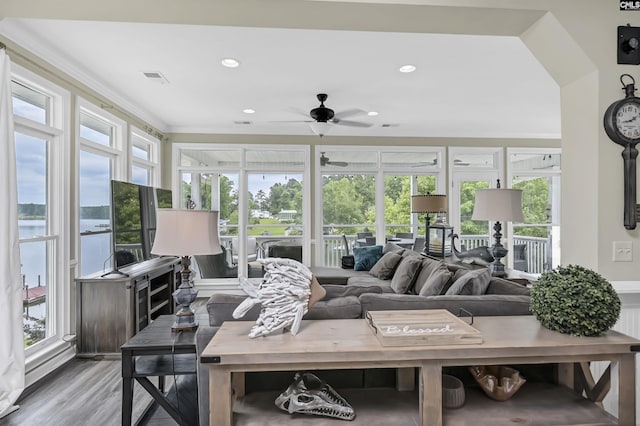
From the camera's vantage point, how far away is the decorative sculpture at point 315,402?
1579 millimetres

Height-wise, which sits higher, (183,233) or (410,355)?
(183,233)

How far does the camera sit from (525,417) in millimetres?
1571

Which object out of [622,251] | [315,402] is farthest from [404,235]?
[315,402]

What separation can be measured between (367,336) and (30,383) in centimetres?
289

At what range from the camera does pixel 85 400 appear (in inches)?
105

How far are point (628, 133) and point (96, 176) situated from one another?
4.73 metres

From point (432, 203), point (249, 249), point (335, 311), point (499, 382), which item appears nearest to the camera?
point (499, 382)

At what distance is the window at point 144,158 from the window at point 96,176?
0.39 meters

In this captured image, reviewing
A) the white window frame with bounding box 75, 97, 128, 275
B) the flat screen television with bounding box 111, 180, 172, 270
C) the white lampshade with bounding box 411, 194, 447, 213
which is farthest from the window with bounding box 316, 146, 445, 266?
the white window frame with bounding box 75, 97, 128, 275

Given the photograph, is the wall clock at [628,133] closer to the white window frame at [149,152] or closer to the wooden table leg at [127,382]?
the wooden table leg at [127,382]

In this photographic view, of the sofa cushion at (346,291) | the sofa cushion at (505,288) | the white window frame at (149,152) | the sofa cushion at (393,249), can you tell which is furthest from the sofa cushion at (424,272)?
the white window frame at (149,152)

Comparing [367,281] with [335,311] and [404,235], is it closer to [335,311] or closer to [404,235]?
[404,235]

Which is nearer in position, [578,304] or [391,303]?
[578,304]

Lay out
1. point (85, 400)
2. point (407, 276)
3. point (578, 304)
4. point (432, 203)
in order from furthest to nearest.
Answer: point (432, 203)
point (407, 276)
point (85, 400)
point (578, 304)
